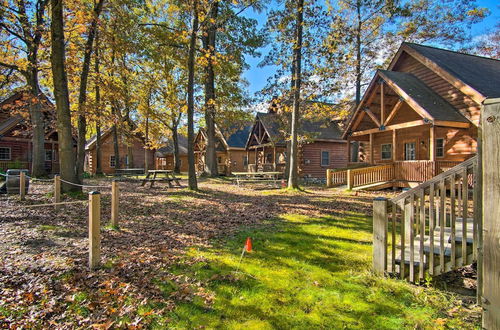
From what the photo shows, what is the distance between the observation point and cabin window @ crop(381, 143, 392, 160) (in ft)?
59.6

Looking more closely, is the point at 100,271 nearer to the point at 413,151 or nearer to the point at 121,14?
the point at 121,14

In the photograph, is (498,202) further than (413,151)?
No

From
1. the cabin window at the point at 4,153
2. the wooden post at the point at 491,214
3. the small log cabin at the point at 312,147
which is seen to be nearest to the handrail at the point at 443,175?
the wooden post at the point at 491,214

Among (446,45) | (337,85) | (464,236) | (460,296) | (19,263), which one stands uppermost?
(446,45)

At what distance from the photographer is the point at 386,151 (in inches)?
729

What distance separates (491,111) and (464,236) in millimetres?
1796

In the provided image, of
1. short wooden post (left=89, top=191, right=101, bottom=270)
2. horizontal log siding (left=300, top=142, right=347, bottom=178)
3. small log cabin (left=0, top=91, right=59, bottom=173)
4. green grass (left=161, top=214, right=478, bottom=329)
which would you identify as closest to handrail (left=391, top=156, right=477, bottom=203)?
green grass (left=161, top=214, right=478, bottom=329)

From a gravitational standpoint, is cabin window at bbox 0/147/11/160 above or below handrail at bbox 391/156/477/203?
above

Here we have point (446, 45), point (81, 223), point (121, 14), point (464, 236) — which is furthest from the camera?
point (446, 45)

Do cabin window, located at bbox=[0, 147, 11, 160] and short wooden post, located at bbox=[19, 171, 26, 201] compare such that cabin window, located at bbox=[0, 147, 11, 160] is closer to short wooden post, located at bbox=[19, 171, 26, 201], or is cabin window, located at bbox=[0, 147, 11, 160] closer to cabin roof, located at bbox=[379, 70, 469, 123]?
short wooden post, located at bbox=[19, 171, 26, 201]

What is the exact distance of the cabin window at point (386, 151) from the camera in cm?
1817

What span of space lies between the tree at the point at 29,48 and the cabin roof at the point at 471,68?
19.3 meters

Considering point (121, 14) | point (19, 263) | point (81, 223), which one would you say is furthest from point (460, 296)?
point (121, 14)

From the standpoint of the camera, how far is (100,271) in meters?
3.89
